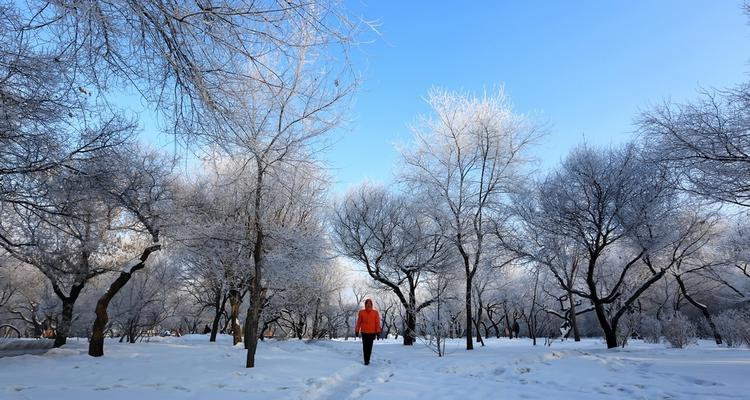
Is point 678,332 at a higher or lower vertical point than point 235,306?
lower

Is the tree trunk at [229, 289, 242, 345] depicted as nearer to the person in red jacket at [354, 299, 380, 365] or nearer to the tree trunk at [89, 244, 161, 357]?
the tree trunk at [89, 244, 161, 357]

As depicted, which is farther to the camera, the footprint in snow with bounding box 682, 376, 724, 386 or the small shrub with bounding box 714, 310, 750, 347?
the small shrub with bounding box 714, 310, 750, 347

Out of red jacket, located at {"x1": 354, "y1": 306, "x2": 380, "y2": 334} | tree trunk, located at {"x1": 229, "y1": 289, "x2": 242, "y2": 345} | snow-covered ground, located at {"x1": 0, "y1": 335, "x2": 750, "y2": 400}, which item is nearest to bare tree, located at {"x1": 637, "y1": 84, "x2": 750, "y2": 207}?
snow-covered ground, located at {"x1": 0, "y1": 335, "x2": 750, "y2": 400}

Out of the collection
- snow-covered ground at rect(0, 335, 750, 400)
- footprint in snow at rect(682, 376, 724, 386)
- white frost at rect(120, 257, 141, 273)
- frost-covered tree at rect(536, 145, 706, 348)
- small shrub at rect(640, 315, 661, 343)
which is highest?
frost-covered tree at rect(536, 145, 706, 348)

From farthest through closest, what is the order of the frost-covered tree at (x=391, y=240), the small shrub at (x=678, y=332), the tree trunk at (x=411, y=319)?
1. the frost-covered tree at (x=391, y=240)
2. the tree trunk at (x=411, y=319)
3. the small shrub at (x=678, y=332)

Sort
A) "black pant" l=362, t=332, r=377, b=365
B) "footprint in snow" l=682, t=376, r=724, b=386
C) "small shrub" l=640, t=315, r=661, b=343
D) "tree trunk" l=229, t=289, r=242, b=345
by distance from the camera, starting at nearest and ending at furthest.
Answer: "footprint in snow" l=682, t=376, r=724, b=386 → "black pant" l=362, t=332, r=377, b=365 → "tree trunk" l=229, t=289, r=242, b=345 → "small shrub" l=640, t=315, r=661, b=343

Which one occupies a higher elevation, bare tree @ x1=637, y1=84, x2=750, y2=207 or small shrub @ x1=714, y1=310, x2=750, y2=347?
bare tree @ x1=637, y1=84, x2=750, y2=207

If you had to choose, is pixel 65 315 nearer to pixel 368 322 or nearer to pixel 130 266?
pixel 130 266

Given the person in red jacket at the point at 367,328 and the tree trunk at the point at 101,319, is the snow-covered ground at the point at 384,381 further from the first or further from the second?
the tree trunk at the point at 101,319

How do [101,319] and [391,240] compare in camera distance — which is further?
[391,240]

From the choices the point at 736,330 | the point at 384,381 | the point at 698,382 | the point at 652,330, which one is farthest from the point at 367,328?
the point at 652,330

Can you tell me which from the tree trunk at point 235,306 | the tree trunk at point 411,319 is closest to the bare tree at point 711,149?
the tree trunk at point 411,319

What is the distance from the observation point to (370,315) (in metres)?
10.7

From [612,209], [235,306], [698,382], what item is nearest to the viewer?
[698,382]
